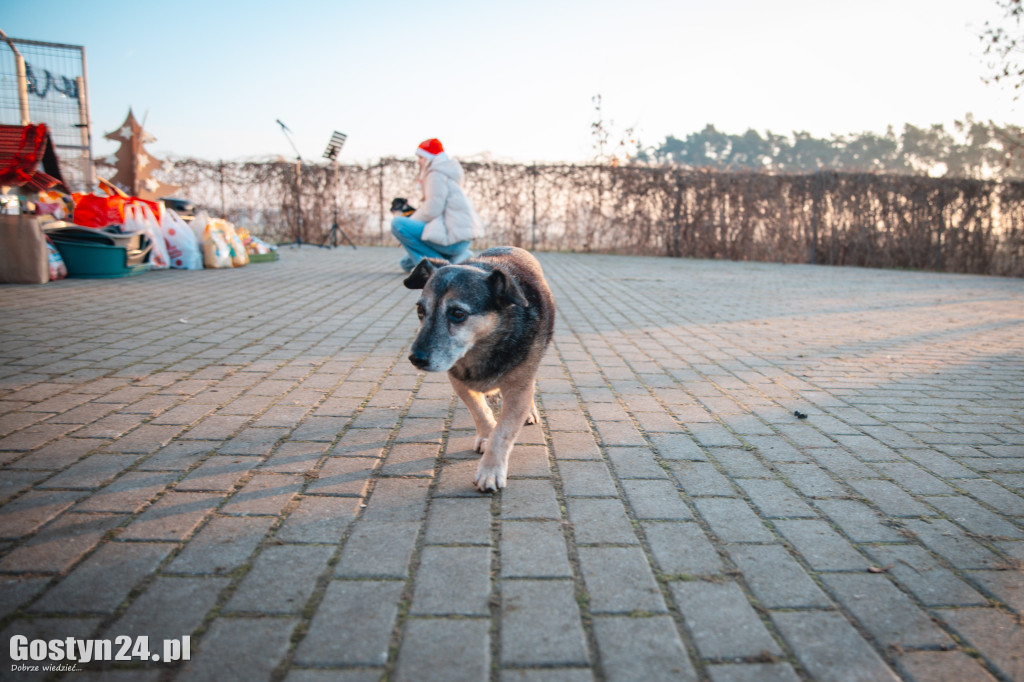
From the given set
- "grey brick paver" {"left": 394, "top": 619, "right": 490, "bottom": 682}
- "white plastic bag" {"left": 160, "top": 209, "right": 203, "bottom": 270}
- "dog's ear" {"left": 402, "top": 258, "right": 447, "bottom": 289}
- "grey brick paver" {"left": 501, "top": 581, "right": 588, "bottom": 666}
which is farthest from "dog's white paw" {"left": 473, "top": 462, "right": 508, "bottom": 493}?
"white plastic bag" {"left": 160, "top": 209, "right": 203, "bottom": 270}

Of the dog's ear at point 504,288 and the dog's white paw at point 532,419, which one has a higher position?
the dog's ear at point 504,288

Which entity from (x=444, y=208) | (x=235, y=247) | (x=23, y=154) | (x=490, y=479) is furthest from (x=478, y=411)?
(x=235, y=247)

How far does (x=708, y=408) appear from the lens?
4.23 metres

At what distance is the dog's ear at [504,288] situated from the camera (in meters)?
3.05

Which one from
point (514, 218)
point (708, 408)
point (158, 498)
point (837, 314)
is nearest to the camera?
point (158, 498)

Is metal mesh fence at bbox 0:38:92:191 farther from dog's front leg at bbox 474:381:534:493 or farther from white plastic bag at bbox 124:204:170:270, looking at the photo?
dog's front leg at bbox 474:381:534:493

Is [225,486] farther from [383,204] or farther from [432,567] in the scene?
[383,204]

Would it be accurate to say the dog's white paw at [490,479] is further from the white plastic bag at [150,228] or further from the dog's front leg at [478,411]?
the white plastic bag at [150,228]

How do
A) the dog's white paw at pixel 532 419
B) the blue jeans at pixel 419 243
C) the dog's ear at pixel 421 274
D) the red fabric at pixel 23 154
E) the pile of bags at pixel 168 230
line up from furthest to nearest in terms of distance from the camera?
the blue jeans at pixel 419 243, the pile of bags at pixel 168 230, the red fabric at pixel 23 154, the dog's white paw at pixel 532 419, the dog's ear at pixel 421 274

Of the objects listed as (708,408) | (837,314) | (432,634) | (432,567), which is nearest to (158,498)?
(432,567)

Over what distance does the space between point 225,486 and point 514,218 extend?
52.8 ft

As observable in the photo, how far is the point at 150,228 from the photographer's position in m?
10.5

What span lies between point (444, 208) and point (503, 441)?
791cm

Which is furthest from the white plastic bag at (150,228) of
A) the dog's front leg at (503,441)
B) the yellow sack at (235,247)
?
the dog's front leg at (503,441)
